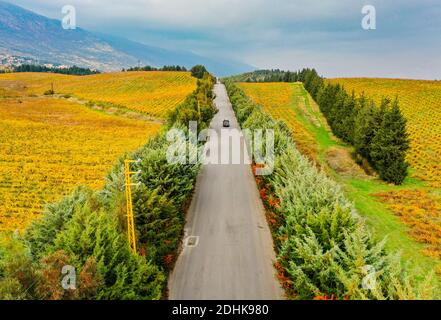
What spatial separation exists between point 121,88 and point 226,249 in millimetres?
118350

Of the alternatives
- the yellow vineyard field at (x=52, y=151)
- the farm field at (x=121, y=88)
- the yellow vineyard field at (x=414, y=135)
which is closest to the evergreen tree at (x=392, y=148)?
the yellow vineyard field at (x=414, y=135)

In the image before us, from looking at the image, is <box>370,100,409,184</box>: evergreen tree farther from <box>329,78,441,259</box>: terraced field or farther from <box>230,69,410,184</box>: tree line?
<box>329,78,441,259</box>: terraced field

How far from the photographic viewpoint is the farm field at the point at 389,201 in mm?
23812

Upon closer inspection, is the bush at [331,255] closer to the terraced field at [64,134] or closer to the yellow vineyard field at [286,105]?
the terraced field at [64,134]

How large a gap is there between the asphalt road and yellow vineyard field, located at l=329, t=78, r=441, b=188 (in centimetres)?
2807

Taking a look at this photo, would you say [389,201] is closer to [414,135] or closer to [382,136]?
[382,136]

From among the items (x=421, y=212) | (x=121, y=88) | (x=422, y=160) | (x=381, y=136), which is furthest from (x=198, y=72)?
(x=421, y=212)

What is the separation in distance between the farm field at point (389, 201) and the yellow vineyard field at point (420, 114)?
6.24m

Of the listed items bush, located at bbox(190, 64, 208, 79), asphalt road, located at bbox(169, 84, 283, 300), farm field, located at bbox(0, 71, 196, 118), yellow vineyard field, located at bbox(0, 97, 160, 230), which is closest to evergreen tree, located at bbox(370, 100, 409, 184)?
asphalt road, located at bbox(169, 84, 283, 300)

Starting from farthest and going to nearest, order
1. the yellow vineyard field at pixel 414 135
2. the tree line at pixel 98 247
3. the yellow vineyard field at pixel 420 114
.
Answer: the yellow vineyard field at pixel 420 114 → the yellow vineyard field at pixel 414 135 → the tree line at pixel 98 247
